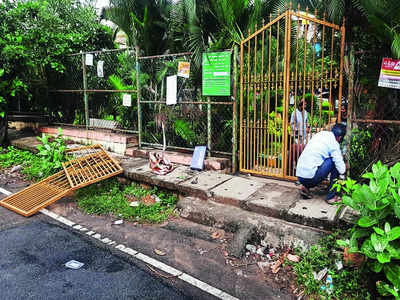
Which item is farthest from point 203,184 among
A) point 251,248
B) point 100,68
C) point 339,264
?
point 100,68

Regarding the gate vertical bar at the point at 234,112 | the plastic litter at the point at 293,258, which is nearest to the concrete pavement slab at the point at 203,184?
the gate vertical bar at the point at 234,112

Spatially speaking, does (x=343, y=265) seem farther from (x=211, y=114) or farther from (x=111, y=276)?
(x=211, y=114)

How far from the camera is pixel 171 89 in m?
6.59

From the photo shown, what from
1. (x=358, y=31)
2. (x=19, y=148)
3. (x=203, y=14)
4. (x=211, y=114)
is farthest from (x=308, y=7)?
(x=19, y=148)

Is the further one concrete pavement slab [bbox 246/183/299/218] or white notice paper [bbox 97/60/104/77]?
white notice paper [bbox 97/60/104/77]

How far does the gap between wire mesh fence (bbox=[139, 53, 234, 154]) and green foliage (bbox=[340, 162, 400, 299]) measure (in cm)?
339

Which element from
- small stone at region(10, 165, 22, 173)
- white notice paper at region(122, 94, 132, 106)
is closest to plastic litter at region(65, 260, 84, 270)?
white notice paper at region(122, 94, 132, 106)

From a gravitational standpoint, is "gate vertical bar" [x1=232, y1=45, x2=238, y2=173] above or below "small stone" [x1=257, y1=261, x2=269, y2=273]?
above

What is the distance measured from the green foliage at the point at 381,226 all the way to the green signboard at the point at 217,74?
333 centimetres

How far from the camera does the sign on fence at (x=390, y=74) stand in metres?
→ 4.13

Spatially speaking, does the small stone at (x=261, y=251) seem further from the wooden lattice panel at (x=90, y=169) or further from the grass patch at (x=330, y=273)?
the wooden lattice panel at (x=90, y=169)

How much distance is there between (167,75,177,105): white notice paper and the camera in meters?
6.53

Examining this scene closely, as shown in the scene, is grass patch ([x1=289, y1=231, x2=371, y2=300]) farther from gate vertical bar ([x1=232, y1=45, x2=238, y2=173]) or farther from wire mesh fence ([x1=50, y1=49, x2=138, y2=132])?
wire mesh fence ([x1=50, y1=49, x2=138, y2=132])

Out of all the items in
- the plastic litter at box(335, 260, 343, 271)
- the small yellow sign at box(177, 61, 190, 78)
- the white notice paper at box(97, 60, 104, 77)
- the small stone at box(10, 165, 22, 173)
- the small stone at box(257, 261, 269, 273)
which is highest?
the white notice paper at box(97, 60, 104, 77)
